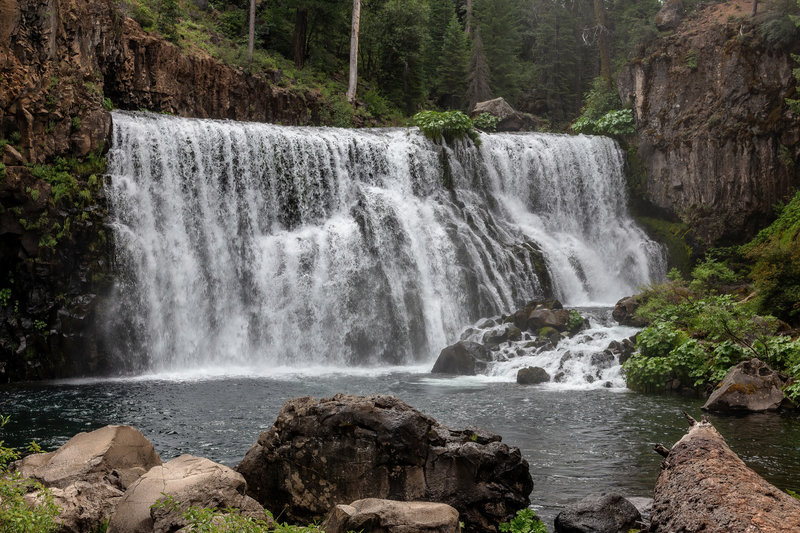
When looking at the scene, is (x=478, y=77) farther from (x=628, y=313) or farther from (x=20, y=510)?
(x=20, y=510)

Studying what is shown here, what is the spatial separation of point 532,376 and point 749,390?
5.20 meters

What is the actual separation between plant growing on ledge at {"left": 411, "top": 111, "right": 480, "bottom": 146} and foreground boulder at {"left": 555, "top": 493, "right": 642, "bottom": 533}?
2196 cm

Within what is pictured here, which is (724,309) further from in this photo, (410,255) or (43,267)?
(43,267)

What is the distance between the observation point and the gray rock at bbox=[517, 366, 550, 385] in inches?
637

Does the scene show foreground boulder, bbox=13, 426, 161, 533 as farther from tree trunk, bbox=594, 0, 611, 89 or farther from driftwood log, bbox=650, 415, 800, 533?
tree trunk, bbox=594, 0, 611, 89

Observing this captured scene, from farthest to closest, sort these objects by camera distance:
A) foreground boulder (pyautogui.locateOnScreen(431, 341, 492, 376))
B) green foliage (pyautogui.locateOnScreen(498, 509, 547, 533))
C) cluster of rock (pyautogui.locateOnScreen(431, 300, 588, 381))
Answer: cluster of rock (pyautogui.locateOnScreen(431, 300, 588, 381)) → foreground boulder (pyautogui.locateOnScreen(431, 341, 492, 376)) → green foliage (pyautogui.locateOnScreen(498, 509, 547, 533))

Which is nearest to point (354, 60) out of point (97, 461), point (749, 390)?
point (749, 390)

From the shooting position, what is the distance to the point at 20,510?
15.4ft

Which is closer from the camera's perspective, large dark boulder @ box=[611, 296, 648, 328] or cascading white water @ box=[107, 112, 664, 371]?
cascading white water @ box=[107, 112, 664, 371]

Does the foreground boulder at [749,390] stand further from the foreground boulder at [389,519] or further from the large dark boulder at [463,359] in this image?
the foreground boulder at [389,519]

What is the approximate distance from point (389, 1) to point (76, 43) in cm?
2256

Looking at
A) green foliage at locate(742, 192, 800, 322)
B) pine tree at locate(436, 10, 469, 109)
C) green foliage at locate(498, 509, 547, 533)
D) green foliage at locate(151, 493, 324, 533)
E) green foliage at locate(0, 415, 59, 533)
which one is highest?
pine tree at locate(436, 10, 469, 109)

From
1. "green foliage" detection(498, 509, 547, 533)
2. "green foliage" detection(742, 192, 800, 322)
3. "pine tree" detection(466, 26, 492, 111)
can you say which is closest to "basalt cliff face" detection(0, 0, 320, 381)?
"green foliage" detection(498, 509, 547, 533)

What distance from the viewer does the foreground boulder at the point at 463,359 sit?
707 inches
